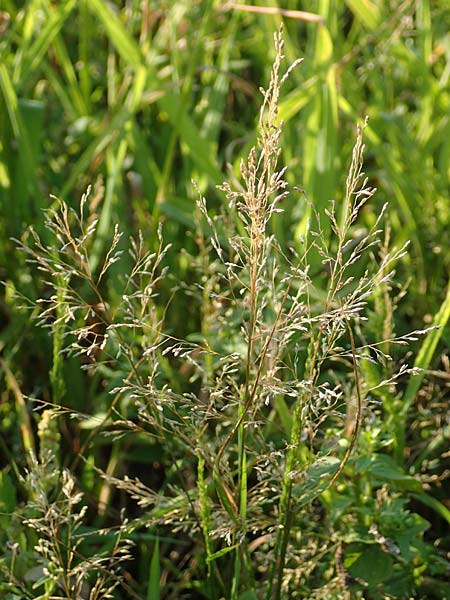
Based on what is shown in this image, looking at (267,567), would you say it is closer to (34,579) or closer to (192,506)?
(192,506)

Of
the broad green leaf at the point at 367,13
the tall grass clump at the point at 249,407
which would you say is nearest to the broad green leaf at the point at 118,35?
the tall grass clump at the point at 249,407

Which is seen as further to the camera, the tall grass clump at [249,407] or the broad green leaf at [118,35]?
the broad green leaf at [118,35]

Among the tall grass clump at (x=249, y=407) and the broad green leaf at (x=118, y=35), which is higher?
the broad green leaf at (x=118, y=35)

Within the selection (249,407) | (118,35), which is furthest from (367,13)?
(249,407)

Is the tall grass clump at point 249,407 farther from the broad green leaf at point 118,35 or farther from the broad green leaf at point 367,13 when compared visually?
the broad green leaf at point 367,13

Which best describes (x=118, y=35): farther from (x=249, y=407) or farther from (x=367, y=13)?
(x=249, y=407)

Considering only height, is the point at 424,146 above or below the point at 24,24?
below

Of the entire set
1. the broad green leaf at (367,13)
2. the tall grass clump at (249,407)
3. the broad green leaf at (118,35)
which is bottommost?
the tall grass clump at (249,407)

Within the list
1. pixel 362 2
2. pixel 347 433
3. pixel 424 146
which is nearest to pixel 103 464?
pixel 347 433

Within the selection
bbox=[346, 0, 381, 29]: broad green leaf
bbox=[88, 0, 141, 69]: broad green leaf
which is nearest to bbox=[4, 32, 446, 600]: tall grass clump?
bbox=[88, 0, 141, 69]: broad green leaf
